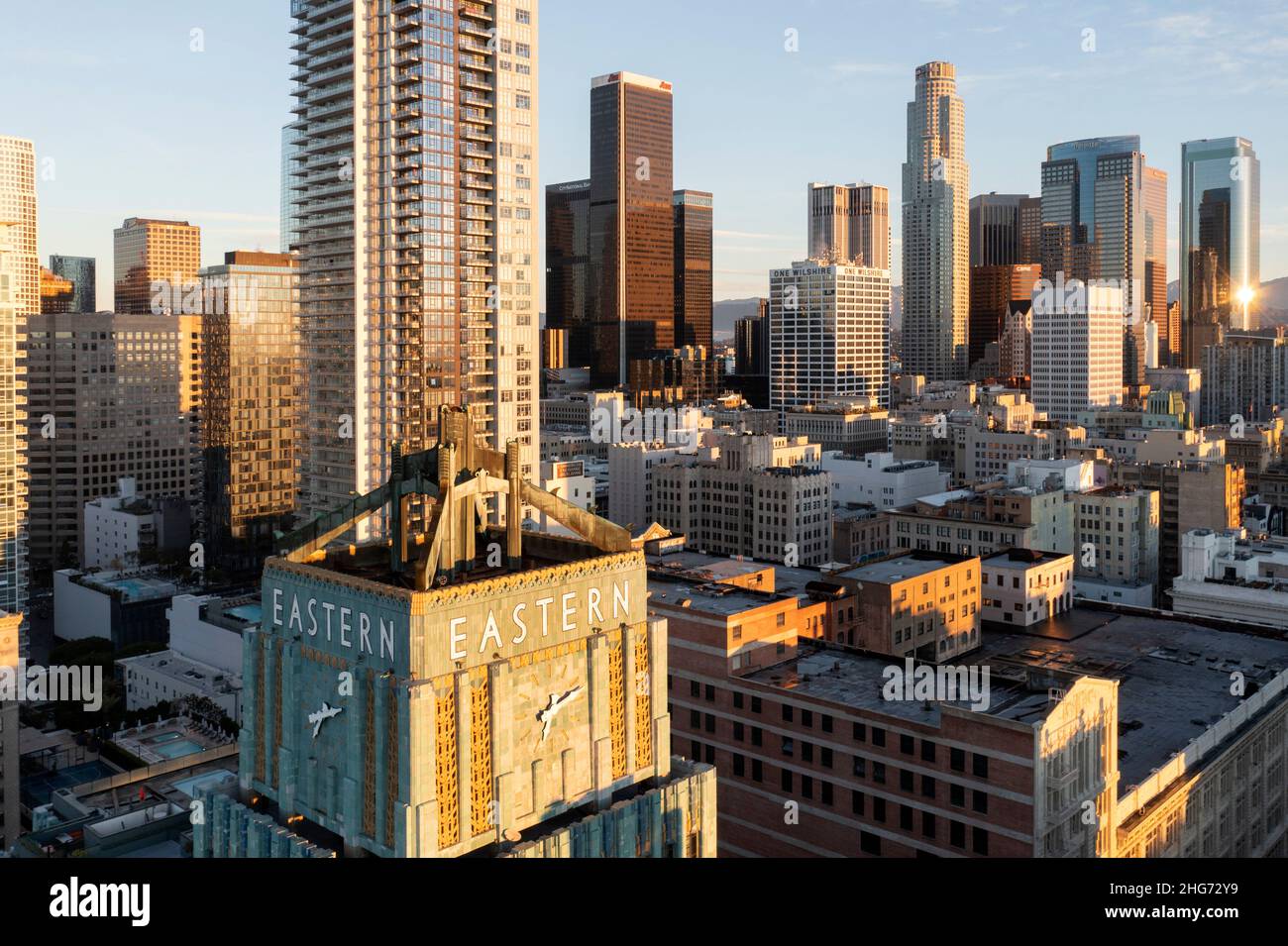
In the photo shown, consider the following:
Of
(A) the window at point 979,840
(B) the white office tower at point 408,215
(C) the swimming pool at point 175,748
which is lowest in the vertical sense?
(C) the swimming pool at point 175,748

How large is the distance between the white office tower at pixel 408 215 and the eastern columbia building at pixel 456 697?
74.6 metres

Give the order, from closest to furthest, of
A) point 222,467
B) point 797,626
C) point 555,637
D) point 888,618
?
point 555,637, point 797,626, point 888,618, point 222,467

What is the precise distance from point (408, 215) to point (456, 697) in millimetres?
82620

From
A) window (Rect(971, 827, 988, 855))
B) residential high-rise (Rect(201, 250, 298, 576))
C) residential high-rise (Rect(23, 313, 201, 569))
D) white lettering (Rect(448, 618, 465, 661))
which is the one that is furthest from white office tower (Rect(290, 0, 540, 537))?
white lettering (Rect(448, 618, 465, 661))

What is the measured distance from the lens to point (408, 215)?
98375 millimetres

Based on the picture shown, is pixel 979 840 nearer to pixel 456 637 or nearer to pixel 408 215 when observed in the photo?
pixel 456 637

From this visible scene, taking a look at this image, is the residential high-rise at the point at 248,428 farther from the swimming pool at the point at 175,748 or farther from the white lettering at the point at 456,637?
the white lettering at the point at 456,637

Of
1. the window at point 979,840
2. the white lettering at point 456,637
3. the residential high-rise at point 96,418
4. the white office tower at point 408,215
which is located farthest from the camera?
the residential high-rise at point 96,418

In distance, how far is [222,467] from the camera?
135500 mm

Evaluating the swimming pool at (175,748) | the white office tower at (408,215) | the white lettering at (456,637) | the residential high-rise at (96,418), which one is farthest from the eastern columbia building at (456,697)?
the residential high-rise at (96,418)

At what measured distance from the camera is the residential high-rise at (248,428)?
134 metres
